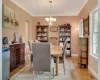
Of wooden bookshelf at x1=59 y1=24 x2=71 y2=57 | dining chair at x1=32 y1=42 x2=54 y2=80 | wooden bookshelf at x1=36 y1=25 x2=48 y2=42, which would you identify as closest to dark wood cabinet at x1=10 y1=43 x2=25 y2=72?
dining chair at x1=32 y1=42 x2=54 y2=80

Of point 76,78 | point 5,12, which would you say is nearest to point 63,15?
point 5,12

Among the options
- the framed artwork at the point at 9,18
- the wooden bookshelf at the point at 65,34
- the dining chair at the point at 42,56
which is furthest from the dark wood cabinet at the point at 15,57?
the wooden bookshelf at the point at 65,34

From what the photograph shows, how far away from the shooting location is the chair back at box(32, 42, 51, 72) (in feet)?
10.6

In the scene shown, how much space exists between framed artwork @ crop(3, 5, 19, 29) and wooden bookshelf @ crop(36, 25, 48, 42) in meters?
3.04

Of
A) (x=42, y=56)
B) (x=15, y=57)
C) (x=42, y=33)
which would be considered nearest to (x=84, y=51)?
(x=42, y=56)

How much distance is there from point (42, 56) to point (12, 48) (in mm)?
1700

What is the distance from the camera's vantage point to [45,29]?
877 centimetres

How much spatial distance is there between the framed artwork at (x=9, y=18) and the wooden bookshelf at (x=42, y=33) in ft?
9.96

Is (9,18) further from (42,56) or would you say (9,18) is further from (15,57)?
(42,56)

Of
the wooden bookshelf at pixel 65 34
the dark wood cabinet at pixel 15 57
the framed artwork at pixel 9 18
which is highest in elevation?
→ the framed artwork at pixel 9 18

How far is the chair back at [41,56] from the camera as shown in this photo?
127 inches

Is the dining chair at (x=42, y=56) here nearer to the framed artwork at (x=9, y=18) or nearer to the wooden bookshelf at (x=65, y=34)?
the framed artwork at (x=9, y=18)

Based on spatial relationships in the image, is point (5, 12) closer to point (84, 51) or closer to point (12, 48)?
point (12, 48)

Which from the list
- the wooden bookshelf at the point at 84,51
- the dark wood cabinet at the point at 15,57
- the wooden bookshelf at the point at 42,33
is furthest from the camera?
the wooden bookshelf at the point at 42,33
